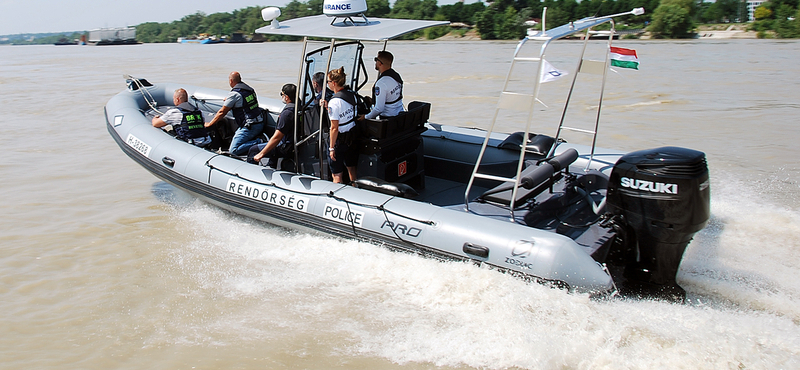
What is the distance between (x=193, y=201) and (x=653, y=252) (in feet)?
14.5

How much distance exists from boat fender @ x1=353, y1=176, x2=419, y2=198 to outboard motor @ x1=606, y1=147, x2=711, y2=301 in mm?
1400

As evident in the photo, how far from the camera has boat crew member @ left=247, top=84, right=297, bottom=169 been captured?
501 cm

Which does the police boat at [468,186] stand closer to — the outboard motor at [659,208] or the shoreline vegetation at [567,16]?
the outboard motor at [659,208]

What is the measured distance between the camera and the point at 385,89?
461 centimetres

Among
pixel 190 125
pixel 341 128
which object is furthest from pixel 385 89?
pixel 190 125

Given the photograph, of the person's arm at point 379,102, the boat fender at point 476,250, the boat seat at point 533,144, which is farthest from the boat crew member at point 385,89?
the boat fender at point 476,250

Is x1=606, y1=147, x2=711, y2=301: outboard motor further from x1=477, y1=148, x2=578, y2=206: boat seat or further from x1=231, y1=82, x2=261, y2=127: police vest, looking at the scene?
x1=231, y1=82, x2=261, y2=127: police vest

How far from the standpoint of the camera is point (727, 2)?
60.5 metres

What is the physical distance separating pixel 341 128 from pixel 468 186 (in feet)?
3.96

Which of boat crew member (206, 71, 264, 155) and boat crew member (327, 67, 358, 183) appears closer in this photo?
boat crew member (327, 67, 358, 183)

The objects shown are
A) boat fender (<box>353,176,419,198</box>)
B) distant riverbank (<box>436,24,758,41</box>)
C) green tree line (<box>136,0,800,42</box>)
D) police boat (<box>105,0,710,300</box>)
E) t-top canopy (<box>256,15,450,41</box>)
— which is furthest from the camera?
green tree line (<box>136,0,800,42</box>)

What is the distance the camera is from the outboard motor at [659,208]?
11.1ft

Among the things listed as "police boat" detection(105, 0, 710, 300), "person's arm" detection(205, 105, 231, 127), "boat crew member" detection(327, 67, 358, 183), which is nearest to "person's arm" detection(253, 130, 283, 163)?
"police boat" detection(105, 0, 710, 300)

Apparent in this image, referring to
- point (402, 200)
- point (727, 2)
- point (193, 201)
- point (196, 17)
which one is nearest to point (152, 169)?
point (193, 201)
